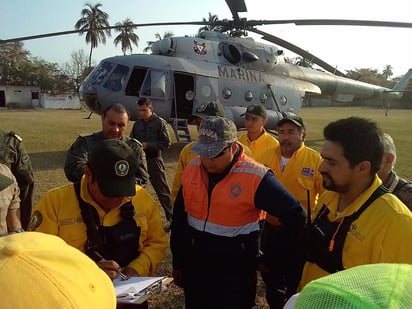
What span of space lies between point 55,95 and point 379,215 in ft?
182

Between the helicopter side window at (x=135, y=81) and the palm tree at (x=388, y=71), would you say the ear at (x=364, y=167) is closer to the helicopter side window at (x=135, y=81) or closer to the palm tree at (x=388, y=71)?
the helicopter side window at (x=135, y=81)

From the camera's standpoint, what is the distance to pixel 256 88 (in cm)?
1152

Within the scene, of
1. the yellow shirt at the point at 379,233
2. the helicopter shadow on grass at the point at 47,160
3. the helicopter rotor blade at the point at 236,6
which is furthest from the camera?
the helicopter shadow on grass at the point at 47,160

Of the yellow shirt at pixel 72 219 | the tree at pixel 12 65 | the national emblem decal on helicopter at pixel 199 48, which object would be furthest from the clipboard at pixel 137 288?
the tree at pixel 12 65

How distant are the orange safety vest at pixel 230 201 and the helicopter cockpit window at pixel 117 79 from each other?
7.94 metres

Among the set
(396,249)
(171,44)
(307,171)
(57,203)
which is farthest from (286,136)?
(171,44)

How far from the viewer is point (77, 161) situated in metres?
3.61

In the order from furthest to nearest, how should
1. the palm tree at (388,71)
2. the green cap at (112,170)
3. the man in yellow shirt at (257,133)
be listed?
the palm tree at (388,71), the man in yellow shirt at (257,133), the green cap at (112,170)

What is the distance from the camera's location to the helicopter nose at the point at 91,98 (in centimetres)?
1011

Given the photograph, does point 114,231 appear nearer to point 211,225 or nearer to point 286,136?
point 211,225

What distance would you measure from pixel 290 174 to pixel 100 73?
795 cm

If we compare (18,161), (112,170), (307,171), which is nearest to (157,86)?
(18,161)

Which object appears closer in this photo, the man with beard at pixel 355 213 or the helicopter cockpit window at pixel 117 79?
the man with beard at pixel 355 213

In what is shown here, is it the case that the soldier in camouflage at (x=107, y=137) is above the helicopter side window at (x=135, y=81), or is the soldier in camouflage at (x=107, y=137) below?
below
